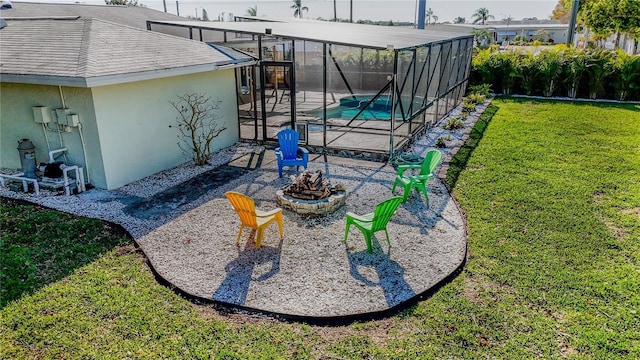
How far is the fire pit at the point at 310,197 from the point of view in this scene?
7.47 meters

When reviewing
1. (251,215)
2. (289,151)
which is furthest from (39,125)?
(251,215)

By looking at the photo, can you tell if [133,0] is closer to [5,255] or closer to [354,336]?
[5,255]

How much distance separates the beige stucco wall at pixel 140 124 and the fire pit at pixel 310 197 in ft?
11.0

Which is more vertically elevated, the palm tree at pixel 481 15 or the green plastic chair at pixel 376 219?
the palm tree at pixel 481 15

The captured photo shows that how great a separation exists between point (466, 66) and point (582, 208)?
41.6 feet

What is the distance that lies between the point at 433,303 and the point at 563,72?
17937 millimetres

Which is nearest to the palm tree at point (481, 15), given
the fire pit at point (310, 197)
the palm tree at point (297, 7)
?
the palm tree at point (297, 7)

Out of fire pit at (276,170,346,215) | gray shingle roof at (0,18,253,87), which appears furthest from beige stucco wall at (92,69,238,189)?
fire pit at (276,170,346,215)

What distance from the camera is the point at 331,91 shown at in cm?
1889

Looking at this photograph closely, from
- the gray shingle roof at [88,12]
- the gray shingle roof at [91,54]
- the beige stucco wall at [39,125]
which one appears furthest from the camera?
the gray shingle roof at [88,12]

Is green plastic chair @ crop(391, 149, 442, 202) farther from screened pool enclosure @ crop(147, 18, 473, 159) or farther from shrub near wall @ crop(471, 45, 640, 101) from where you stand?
shrub near wall @ crop(471, 45, 640, 101)

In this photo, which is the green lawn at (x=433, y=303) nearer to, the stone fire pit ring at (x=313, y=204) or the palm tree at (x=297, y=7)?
the stone fire pit ring at (x=313, y=204)

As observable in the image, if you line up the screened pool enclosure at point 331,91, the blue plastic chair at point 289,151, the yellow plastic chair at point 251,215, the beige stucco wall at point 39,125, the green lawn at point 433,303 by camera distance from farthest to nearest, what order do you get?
the screened pool enclosure at point 331,91 < the blue plastic chair at point 289,151 < the beige stucco wall at point 39,125 < the yellow plastic chair at point 251,215 < the green lawn at point 433,303

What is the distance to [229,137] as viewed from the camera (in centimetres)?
1180
